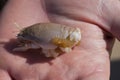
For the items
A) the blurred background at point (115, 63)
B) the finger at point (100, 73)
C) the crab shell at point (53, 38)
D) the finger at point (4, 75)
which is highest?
the crab shell at point (53, 38)

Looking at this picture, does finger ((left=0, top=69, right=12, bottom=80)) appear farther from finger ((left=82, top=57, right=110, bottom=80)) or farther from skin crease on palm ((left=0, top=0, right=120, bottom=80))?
finger ((left=82, top=57, right=110, bottom=80))

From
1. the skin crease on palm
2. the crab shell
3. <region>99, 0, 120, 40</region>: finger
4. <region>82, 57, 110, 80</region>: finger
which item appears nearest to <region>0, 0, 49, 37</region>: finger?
the skin crease on palm

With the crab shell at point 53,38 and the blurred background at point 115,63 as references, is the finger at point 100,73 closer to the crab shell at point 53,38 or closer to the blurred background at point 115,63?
the crab shell at point 53,38

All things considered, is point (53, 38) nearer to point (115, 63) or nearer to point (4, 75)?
point (4, 75)

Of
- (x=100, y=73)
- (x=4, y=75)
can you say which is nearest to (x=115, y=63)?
(x=100, y=73)

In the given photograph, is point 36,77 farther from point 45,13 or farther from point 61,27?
point 45,13

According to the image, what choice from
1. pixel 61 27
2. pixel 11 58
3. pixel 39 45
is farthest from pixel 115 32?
pixel 11 58

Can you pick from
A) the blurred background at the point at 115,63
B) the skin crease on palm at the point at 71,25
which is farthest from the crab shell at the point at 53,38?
the blurred background at the point at 115,63
